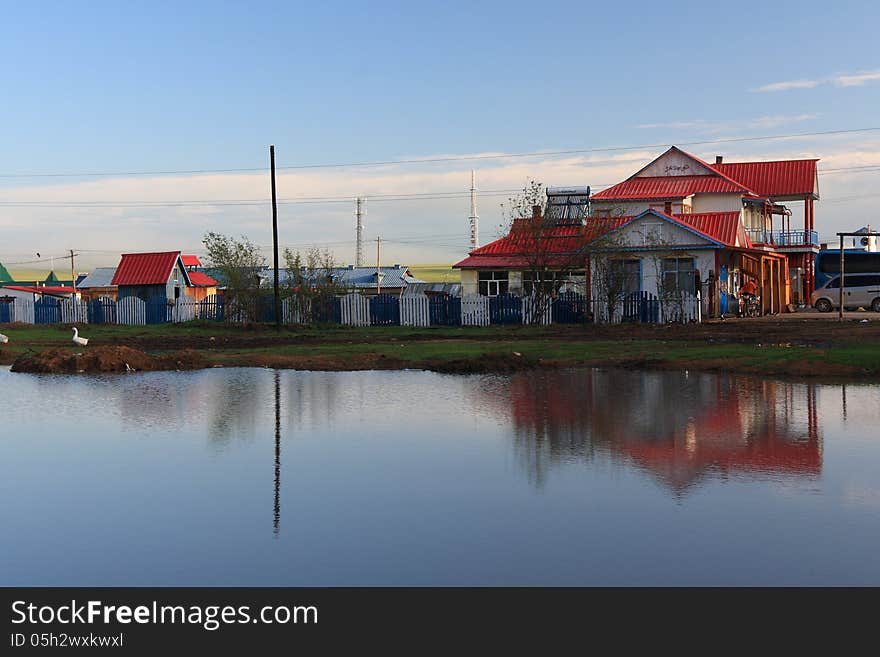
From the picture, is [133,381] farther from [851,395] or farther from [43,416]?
[851,395]

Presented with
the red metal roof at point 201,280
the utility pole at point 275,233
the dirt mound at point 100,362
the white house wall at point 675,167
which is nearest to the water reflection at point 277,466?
the dirt mound at point 100,362

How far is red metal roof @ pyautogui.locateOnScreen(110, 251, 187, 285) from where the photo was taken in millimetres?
67438

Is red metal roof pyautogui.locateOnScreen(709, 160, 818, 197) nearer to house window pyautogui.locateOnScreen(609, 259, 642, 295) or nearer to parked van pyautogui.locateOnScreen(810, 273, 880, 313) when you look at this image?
parked van pyautogui.locateOnScreen(810, 273, 880, 313)

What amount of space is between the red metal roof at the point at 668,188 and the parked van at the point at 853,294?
293 inches

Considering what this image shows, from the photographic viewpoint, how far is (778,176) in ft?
199

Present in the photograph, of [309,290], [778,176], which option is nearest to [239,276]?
[309,290]

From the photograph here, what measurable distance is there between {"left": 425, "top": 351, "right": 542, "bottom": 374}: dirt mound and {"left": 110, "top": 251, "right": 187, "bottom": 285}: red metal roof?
45.2m

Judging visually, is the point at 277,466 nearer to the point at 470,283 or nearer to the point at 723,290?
the point at 723,290

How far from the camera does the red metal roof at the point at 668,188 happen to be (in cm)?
5409

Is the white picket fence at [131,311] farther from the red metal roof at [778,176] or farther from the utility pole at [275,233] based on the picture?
the red metal roof at [778,176]

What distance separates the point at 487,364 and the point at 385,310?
27.1 meters

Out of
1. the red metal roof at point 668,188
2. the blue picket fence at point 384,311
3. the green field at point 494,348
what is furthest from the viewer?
the red metal roof at point 668,188
